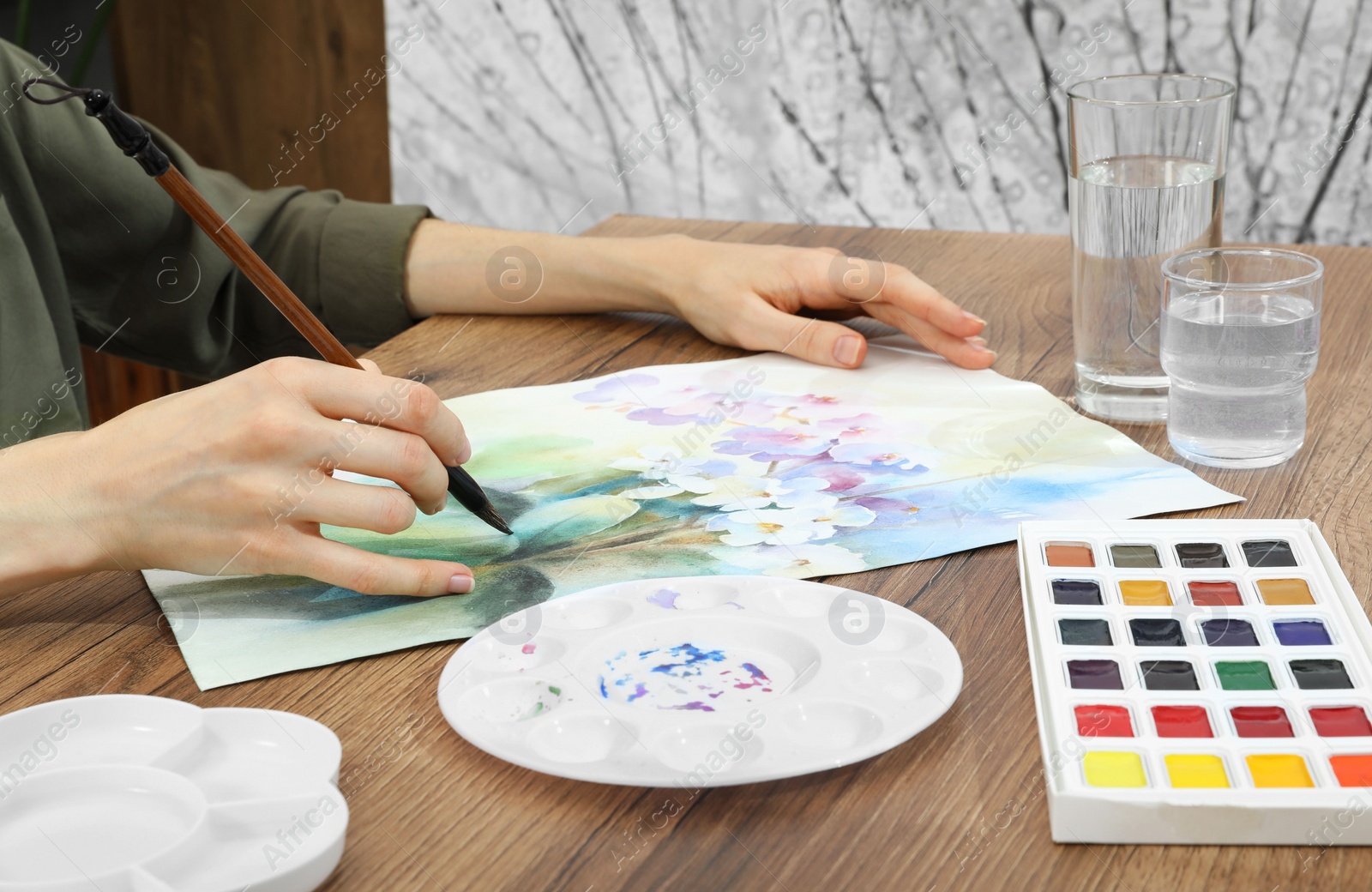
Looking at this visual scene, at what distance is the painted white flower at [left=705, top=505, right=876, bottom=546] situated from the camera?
0.61m

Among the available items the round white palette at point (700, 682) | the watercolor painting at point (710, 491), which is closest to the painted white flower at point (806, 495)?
the watercolor painting at point (710, 491)

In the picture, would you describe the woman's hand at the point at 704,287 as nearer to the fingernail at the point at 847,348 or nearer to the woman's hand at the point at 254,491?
the fingernail at the point at 847,348

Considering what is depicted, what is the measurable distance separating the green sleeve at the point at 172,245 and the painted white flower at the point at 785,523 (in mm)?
474

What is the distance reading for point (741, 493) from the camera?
66 centimetres

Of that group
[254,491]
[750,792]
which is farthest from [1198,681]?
[254,491]

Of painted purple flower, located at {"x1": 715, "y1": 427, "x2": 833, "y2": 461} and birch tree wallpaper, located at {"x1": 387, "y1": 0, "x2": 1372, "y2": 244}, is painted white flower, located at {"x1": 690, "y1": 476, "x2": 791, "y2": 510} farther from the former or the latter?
birch tree wallpaper, located at {"x1": 387, "y1": 0, "x2": 1372, "y2": 244}

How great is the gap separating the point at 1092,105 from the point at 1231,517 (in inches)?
10.8

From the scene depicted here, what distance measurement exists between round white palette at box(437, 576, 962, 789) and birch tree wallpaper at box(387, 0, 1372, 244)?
3.87 feet

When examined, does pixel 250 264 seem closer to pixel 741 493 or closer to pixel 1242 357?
pixel 741 493

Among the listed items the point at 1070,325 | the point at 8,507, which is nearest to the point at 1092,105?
the point at 1070,325

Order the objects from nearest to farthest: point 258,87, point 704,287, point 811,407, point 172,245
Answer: point 811,407 → point 704,287 → point 172,245 → point 258,87

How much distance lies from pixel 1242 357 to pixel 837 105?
1.29 m

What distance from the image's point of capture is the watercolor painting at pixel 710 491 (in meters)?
0.56

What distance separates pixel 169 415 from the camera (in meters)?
0.59
